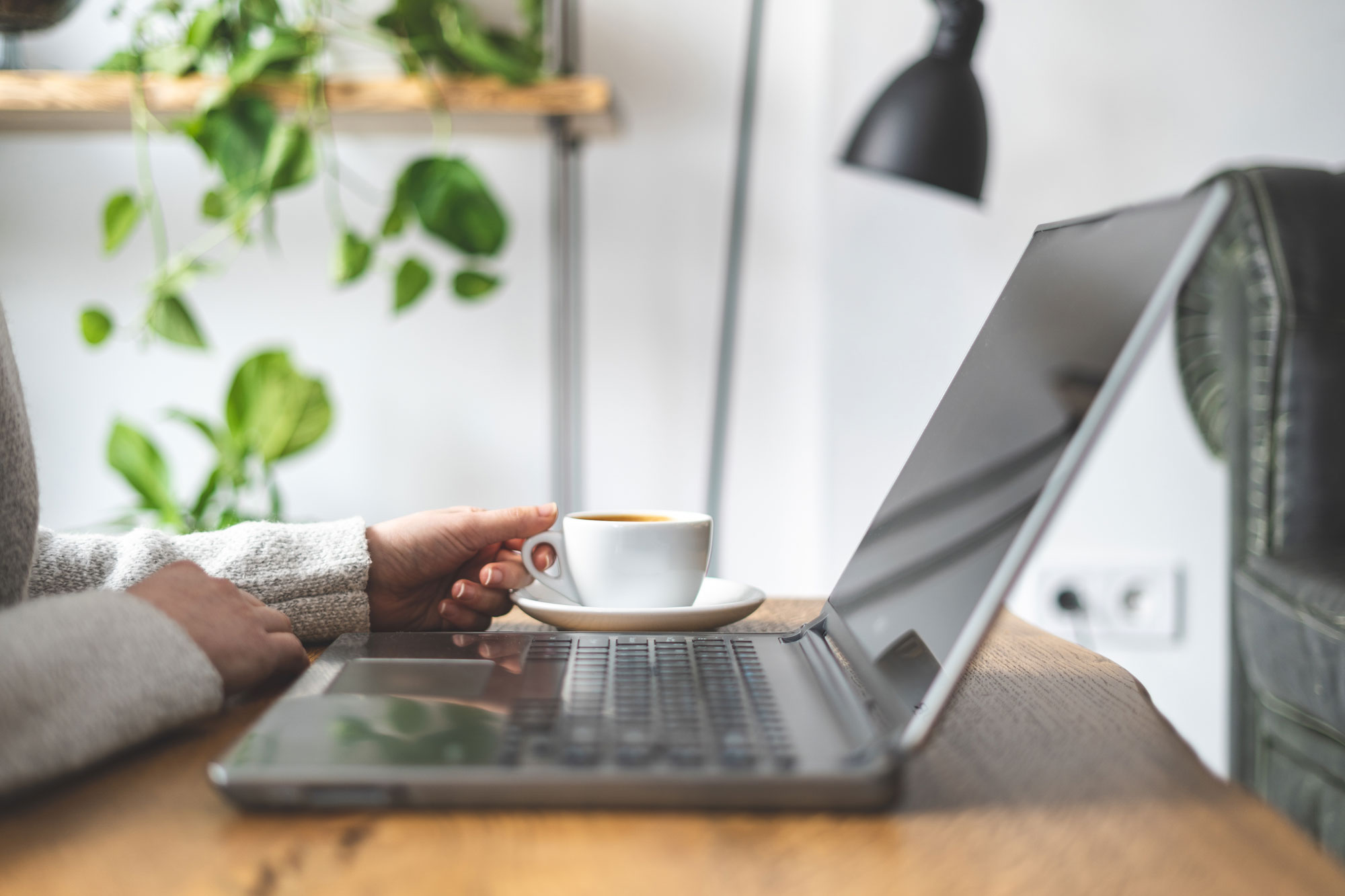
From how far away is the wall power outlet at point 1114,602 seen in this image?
1469mm

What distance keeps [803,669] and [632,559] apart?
0.16m

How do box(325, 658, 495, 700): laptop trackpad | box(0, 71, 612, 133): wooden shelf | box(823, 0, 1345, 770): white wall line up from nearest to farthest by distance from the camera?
box(325, 658, 495, 700): laptop trackpad → box(0, 71, 612, 133): wooden shelf → box(823, 0, 1345, 770): white wall

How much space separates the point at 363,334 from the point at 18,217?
0.55 metres

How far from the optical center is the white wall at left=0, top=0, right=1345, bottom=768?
1475mm

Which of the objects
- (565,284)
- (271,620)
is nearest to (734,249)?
(565,284)

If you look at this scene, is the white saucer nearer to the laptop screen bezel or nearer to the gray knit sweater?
the gray knit sweater

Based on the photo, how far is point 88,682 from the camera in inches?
14.8

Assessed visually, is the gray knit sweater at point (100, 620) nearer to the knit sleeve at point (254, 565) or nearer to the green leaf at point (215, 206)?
the knit sleeve at point (254, 565)

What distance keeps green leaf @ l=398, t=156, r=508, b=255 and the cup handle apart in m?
0.83

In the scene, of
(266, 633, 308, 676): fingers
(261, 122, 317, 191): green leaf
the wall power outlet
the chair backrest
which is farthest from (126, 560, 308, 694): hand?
the wall power outlet

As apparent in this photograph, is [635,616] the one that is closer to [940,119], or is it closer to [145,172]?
[940,119]

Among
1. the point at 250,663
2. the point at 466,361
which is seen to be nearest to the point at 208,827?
the point at 250,663

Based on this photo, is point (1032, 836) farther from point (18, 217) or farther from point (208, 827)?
point (18, 217)

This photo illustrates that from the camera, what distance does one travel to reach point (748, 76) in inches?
57.9
